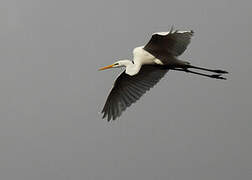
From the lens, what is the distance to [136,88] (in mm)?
→ 10766

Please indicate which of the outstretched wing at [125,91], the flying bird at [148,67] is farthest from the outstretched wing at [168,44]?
the outstretched wing at [125,91]

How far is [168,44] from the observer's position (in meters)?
9.52

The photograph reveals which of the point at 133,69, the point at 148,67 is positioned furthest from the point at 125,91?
the point at 133,69

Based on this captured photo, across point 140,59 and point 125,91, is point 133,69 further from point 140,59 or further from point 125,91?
point 125,91

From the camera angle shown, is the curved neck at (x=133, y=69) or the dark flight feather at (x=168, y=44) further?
the curved neck at (x=133, y=69)

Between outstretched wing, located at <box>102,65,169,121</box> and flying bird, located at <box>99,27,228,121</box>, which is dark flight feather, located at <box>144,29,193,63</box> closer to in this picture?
flying bird, located at <box>99,27,228,121</box>

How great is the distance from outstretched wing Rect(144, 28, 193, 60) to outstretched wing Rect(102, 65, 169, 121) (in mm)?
1000

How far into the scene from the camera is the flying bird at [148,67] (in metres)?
9.42

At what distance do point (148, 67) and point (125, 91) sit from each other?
2.06 ft

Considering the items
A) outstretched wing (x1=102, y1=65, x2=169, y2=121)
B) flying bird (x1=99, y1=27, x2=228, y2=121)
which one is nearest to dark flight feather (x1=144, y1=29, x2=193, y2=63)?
flying bird (x1=99, y1=27, x2=228, y2=121)

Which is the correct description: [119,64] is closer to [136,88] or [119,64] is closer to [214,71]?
[136,88]

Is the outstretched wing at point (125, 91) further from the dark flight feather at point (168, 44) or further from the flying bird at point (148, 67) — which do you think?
the dark flight feather at point (168, 44)

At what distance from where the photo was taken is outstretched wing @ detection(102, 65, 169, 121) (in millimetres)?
10680

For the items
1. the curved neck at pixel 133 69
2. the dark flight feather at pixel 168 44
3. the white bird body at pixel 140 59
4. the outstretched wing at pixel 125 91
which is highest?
the dark flight feather at pixel 168 44
